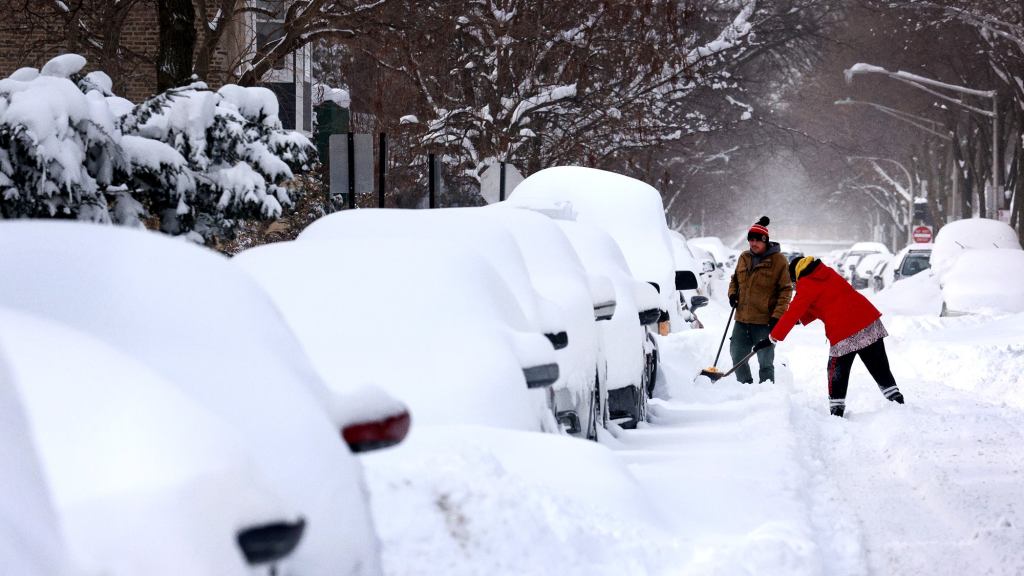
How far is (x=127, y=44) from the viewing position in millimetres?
28672

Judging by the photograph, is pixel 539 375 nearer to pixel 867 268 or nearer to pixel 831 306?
pixel 831 306

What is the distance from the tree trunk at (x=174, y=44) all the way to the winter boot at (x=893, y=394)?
313 inches

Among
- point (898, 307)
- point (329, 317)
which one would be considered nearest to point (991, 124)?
point (898, 307)

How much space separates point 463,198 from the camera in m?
33.2

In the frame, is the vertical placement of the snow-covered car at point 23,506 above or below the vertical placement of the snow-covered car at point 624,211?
below

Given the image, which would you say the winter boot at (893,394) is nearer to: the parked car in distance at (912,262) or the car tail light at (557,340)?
the car tail light at (557,340)

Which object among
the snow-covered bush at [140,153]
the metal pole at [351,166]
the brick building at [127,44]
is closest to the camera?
the snow-covered bush at [140,153]

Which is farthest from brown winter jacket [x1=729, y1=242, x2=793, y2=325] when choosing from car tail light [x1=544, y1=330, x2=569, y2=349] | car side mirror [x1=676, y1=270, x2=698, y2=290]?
car tail light [x1=544, y1=330, x2=569, y2=349]

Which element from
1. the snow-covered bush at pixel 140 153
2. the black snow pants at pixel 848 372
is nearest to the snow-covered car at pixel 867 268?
the black snow pants at pixel 848 372

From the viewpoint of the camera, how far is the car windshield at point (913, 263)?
4150cm

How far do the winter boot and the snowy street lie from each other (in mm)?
122

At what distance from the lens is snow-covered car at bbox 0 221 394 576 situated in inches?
111

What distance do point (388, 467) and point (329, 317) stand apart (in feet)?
4.78

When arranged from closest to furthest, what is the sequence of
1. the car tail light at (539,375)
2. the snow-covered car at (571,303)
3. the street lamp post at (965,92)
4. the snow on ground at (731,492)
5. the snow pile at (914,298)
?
the snow on ground at (731,492) → the car tail light at (539,375) → the snow-covered car at (571,303) → the snow pile at (914,298) → the street lamp post at (965,92)
